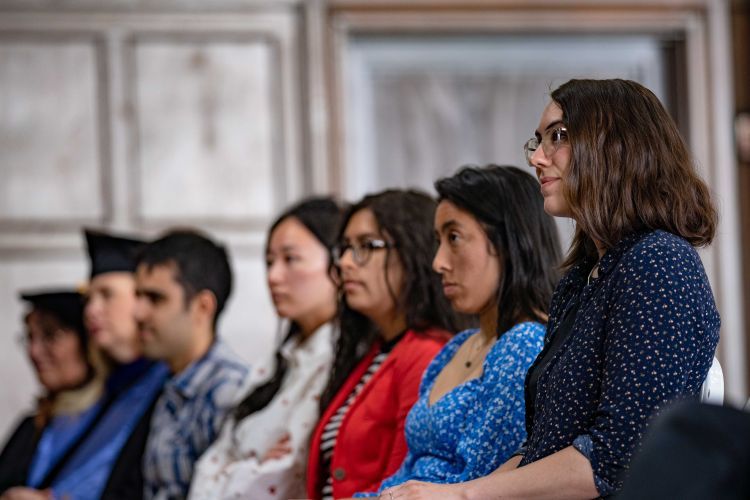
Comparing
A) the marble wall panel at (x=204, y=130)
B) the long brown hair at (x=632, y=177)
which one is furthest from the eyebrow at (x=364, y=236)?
the marble wall panel at (x=204, y=130)

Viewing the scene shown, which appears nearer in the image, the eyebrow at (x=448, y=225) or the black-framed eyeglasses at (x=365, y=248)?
the eyebrow at (x=448, y=225)

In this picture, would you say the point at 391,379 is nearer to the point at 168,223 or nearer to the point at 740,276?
the point at 168,223

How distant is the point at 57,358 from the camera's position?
13.7 ft

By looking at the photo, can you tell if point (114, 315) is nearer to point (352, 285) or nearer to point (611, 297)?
point (352, 285)

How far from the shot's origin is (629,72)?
5.14m

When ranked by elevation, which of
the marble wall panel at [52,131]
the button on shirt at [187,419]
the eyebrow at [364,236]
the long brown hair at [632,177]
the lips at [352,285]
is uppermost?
the marble wall panel at [52,131]

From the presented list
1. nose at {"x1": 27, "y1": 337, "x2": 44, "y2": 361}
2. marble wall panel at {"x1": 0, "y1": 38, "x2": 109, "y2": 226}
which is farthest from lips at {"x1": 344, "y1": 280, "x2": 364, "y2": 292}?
marble wall panel at {"x1": 0, "y1": 38, "x2": 109, "y2": 226}

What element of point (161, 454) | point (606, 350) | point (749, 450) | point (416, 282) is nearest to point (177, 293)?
point (161, 454)

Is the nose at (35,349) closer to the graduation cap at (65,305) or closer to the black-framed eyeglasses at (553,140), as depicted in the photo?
the graduation cap at (65,305)

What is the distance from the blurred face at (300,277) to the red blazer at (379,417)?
0.59 meters

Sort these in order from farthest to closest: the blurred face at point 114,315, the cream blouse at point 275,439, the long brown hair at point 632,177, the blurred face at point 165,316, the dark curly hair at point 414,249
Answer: the blurred face at point 114,315
the blurred face at point 165,316
the cream blouse at point 275,439
the dark curly hair at point 414,249
the long brown hair at point 632,177

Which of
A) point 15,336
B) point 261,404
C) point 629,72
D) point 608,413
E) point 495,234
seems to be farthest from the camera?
point 629,72

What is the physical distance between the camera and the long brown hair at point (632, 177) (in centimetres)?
165

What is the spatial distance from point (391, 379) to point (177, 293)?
1233 mm
